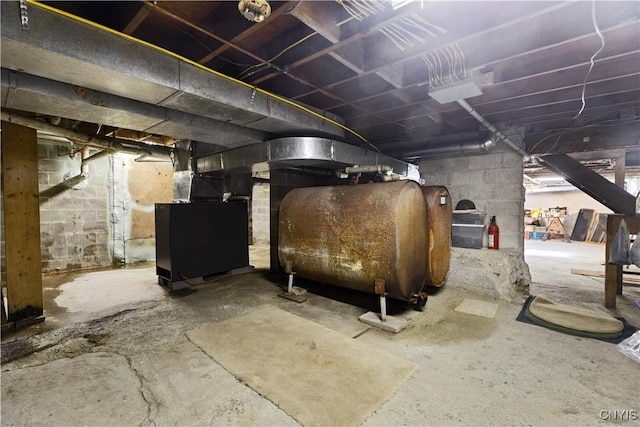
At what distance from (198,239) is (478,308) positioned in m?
3.76

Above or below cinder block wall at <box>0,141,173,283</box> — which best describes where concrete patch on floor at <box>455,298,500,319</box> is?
below

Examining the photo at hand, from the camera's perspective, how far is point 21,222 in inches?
106

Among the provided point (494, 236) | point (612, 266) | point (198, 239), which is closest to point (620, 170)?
point (612, 266)

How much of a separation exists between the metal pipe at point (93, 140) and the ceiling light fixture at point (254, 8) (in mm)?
2732

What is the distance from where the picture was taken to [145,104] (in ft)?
7.96

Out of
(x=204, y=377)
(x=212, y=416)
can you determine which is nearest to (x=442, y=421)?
(x=212, y=416)

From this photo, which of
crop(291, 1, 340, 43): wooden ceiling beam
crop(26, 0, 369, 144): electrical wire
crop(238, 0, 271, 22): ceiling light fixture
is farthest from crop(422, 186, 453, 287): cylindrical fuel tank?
crop(238, 0, 271, 22): ceiling light fixture

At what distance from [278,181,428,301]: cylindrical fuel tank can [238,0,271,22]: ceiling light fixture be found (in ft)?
5.83

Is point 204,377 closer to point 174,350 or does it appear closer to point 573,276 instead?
point 174,350

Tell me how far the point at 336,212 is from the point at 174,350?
193cm

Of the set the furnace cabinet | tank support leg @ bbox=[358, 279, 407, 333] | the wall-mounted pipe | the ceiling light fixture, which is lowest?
tank support leg @ bbox=[358, 279, 407, 333]

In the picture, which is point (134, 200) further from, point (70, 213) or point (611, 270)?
point (611, 270)

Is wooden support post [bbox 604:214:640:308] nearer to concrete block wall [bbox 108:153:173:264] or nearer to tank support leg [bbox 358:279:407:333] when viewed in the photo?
tank support leg [bbox 358:279:407:333]

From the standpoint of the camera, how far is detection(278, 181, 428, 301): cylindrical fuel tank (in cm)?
262
